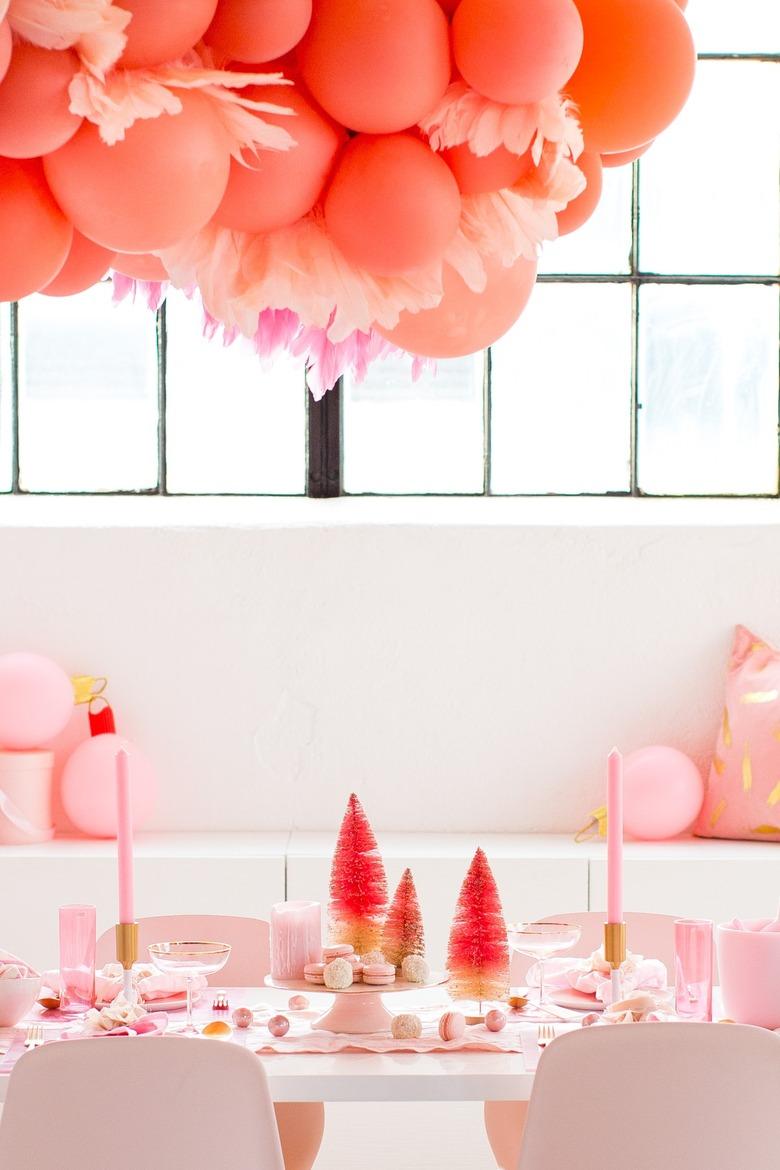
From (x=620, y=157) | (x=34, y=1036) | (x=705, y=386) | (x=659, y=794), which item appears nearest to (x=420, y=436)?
(x=705, y=386)

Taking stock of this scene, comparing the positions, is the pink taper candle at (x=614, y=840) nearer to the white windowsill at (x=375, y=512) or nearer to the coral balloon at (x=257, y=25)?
the coral balloon at (x=257, y=25)

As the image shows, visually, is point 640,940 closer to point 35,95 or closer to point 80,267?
point 80,267

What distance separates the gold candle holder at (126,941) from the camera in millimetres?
1856

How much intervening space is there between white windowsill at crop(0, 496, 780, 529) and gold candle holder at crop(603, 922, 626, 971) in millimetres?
1845

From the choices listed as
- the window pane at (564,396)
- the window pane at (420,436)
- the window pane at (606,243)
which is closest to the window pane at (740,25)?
the window pane at (606,243)

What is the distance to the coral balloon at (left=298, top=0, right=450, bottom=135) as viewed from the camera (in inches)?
30.9

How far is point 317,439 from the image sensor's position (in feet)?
12.6

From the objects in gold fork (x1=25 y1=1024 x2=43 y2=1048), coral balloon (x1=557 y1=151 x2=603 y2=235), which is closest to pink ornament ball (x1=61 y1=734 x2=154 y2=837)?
gold fork (x1=25 y1=1024 x2=43 y2=1048)

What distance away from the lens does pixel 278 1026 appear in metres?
1.86

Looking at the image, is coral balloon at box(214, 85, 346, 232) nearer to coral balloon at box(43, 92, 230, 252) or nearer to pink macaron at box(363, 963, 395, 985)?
coral balloon at box(43, 92, 230, 252)

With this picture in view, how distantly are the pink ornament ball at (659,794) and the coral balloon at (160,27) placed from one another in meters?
2.80

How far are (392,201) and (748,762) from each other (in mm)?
2782

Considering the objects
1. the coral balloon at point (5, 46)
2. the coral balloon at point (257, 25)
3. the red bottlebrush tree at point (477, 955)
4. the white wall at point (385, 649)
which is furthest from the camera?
the white wall at point (385, 649)

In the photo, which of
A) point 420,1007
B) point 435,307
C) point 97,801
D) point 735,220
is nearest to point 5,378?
point 97,801
